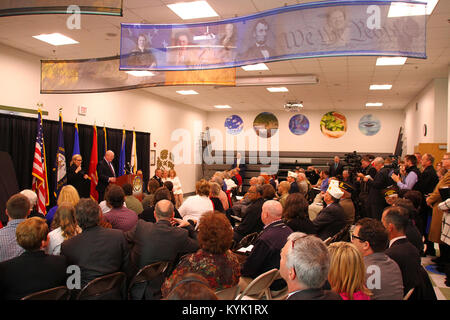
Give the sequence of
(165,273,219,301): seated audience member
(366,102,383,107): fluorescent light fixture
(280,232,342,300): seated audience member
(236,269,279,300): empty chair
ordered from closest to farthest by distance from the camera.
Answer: (165,273,219,301): seated audience member → (280,232,342,300): seated audience member → (236,269,279,300): empty chair → (366,102,383,107): fluorescent light fixture

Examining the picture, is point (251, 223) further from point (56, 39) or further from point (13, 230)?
point (56, 39)

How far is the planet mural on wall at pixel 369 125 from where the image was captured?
15781mm

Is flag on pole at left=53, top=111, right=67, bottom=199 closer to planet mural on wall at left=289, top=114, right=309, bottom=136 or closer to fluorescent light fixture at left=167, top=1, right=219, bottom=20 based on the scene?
fluorescent light fixture at left=167, top=1, right=219, bottom=20

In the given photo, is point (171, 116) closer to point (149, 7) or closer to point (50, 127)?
point (50, 127)

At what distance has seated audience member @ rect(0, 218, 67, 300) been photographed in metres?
2.17

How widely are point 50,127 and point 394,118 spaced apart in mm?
13918

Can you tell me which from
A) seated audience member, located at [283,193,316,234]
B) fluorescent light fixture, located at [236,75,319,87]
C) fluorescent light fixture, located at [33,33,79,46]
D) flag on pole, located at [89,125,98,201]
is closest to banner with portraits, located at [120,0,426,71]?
seated audience member, located at [283,193,316,234]

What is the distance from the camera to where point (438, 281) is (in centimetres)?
467

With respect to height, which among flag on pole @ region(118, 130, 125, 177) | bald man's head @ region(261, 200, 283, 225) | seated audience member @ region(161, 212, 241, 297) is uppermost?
flag on pole @ region(118, 130, 125, 177)

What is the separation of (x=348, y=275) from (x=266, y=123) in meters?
15.4

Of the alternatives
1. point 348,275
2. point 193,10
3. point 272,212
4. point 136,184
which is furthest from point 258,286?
point 136,184

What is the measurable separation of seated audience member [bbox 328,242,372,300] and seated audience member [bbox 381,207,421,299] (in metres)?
0.78

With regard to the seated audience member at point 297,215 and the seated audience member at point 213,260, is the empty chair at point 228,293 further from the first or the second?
the seated audience member at point 297,215
